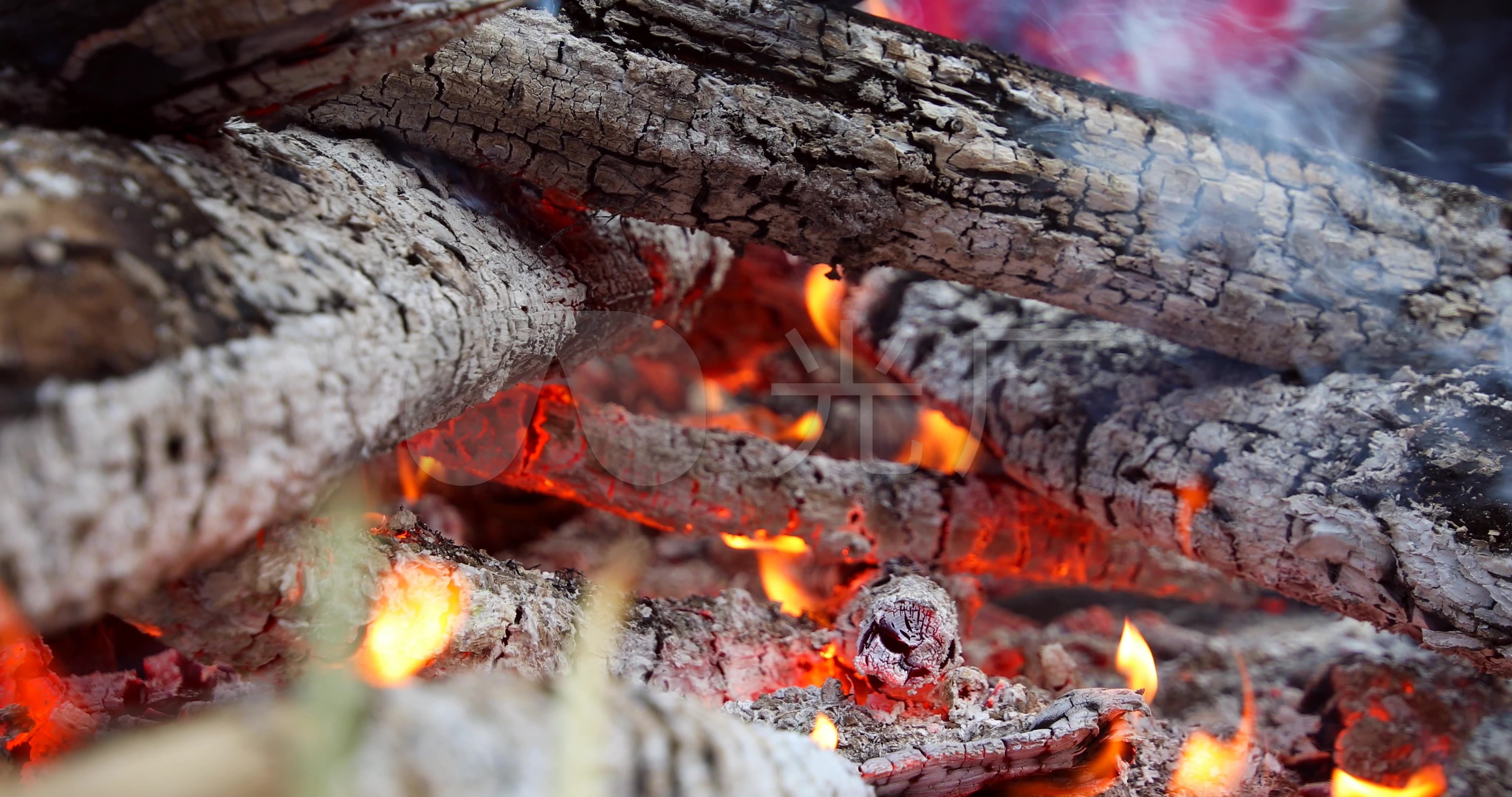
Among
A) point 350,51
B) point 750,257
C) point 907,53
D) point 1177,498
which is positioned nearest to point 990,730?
point 1177,498

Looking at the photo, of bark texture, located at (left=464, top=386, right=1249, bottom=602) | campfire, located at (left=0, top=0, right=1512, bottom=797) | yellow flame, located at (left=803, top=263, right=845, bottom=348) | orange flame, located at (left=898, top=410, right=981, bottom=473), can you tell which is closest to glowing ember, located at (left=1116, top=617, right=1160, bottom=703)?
campfire, located at (left=0, top=0, right=1512, bottom=797)

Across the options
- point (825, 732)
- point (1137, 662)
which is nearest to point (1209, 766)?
point (1137, 662)

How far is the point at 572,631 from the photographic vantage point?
1718 millimetres

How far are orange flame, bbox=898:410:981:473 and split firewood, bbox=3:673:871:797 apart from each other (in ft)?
5.98

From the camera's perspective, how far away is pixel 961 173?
1704 mm

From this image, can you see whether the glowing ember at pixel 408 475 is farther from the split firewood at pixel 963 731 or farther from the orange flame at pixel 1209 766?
the orange flame at pixel 1209 766

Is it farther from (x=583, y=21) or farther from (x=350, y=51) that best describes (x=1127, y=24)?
(x=350, y=51)

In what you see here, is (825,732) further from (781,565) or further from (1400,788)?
(1400,788)

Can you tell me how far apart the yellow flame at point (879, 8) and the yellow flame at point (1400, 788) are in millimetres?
2336

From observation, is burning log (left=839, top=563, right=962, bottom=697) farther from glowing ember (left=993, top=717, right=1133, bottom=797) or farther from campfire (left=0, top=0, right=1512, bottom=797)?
glowing ember (left=993, top=717, right=1133, bottom=797)

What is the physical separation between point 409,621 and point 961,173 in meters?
1.38

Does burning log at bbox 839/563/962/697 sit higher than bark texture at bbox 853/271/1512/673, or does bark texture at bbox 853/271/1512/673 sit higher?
bark texture at bbox 853/271/1512/673

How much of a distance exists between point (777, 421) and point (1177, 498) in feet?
6.48

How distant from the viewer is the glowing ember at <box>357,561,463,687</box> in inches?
53.7
